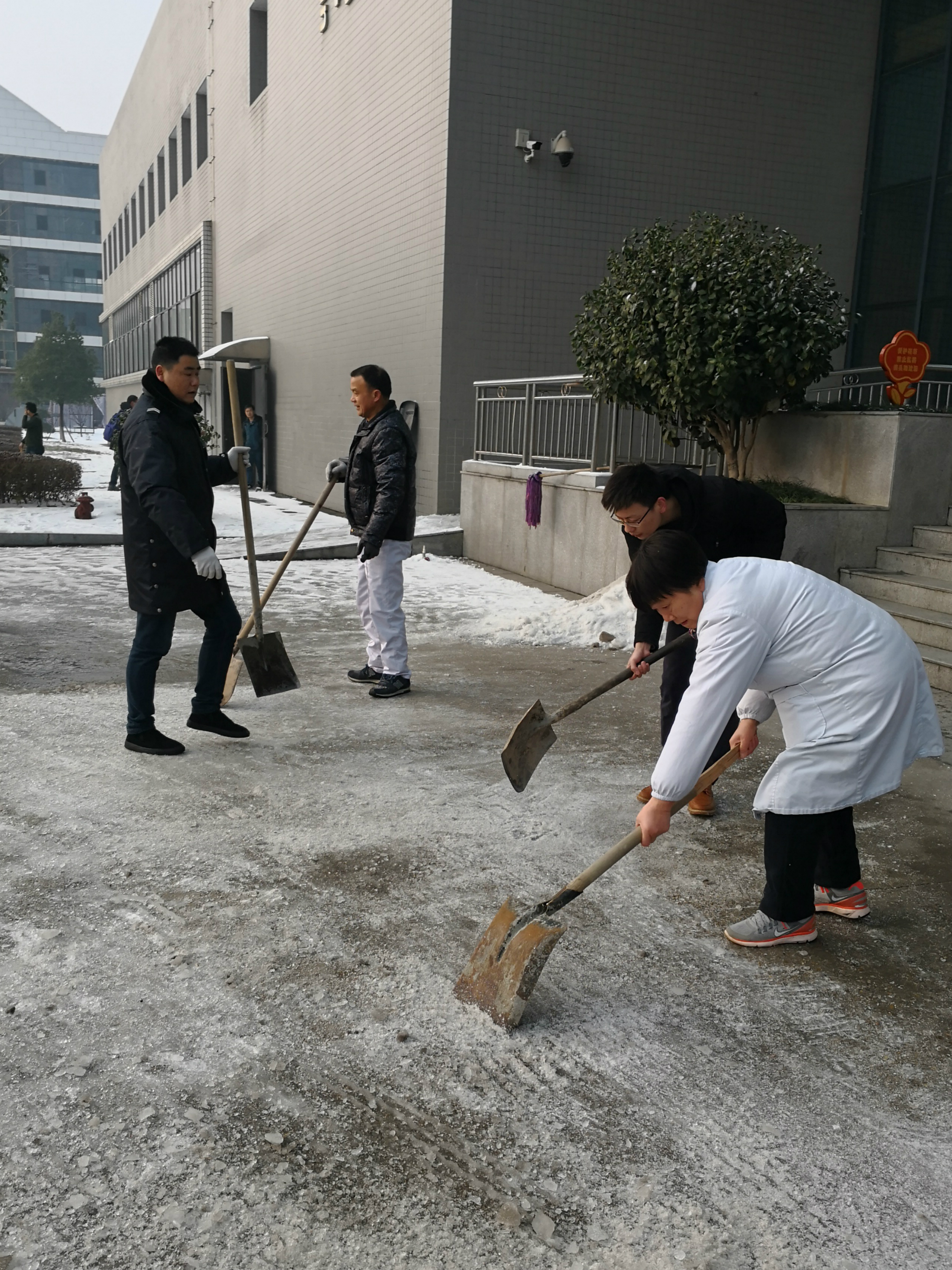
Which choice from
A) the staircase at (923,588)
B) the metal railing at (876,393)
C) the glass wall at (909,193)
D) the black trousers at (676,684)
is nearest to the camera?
the black trousers at (676,684)

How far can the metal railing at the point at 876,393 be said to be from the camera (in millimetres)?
8672

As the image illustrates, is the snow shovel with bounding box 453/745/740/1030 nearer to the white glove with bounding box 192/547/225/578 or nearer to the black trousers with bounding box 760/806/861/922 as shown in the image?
the black trousers with bounding box 760/806/861/922

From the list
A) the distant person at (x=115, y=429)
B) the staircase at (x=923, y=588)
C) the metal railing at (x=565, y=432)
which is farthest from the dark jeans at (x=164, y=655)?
the distant person at (x=115, y=429)

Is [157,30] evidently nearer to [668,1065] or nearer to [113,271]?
[113,271]

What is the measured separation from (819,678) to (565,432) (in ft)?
26.7

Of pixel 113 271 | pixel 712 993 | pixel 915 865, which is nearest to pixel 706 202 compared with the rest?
pixel 915 865

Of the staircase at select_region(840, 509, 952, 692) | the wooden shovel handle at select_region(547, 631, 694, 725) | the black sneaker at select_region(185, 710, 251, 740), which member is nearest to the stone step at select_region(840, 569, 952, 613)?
the staircase at select_region(840, 509, 952, 692)

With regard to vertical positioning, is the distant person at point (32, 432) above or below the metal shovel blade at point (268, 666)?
above

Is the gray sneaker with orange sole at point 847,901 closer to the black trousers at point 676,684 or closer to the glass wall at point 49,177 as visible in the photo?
the black trousers at point 676,684

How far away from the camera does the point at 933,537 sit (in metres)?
7.82

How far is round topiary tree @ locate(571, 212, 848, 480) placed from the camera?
8.06m

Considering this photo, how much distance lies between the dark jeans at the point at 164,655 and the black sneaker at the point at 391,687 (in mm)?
1020

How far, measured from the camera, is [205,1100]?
2.41m

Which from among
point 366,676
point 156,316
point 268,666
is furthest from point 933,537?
point 156,316
